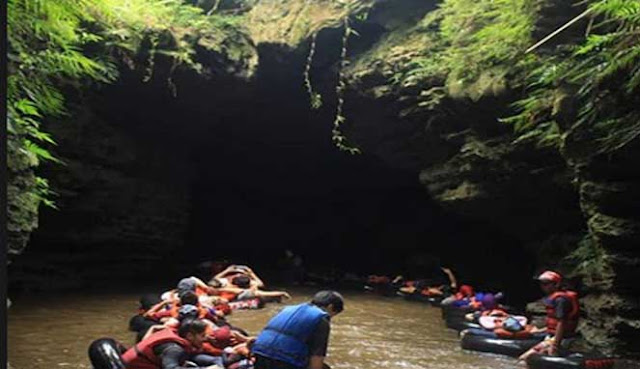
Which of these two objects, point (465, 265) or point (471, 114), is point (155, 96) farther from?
point (465, 265)

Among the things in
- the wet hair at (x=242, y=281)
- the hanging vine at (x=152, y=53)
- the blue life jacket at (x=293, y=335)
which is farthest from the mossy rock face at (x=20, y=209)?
the wet hair at (x=242, y=281)

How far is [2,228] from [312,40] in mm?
13424

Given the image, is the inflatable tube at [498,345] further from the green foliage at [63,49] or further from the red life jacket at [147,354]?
the green foliage at [63,49]

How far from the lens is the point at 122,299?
13719 mm

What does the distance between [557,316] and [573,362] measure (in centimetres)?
77

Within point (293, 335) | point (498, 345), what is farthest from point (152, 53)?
point (293, 335)

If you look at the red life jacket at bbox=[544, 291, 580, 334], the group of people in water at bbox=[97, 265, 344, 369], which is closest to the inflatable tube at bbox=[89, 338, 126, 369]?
the group of people in water at bbox=[97, 265, 344, 369]

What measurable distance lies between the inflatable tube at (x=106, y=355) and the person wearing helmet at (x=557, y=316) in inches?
202

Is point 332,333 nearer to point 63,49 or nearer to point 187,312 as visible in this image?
point 187,312

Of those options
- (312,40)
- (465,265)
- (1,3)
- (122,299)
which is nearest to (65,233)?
(122,299)

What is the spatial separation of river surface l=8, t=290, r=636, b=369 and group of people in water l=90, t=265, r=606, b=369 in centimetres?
53

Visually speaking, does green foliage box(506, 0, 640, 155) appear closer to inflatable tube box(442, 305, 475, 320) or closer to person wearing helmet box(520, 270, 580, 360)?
person wearing helmet box(520, 270, 580, 360)

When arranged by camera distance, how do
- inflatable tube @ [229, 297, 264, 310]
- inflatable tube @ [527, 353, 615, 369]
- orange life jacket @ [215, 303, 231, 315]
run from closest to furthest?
inflatable tube @ [527, 353, 615, 369]
orange life jacket @ [215, 303, 231, 315]
inflatable tube @ [229, 297, 264, 310]

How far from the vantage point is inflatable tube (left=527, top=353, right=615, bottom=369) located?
725cm
